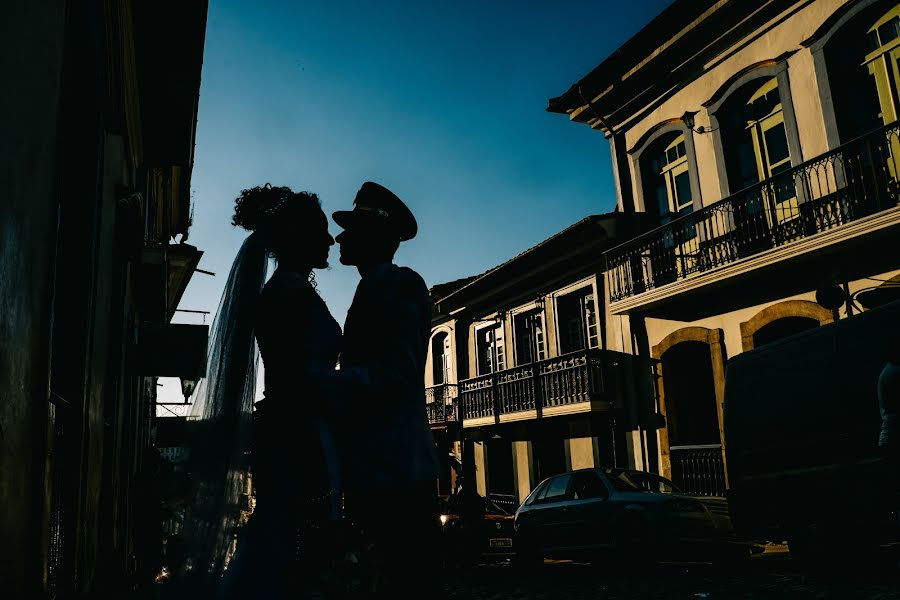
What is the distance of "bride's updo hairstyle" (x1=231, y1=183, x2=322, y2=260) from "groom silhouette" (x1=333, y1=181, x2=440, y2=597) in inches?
16.9

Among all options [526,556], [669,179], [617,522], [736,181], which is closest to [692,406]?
[736,181]

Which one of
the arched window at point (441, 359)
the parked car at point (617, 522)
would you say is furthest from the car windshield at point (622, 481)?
the arched window at point (441, 359)

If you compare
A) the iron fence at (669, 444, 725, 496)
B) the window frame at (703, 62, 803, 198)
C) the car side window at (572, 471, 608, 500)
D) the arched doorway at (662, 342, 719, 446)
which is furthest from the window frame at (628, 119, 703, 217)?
the car side window at (572, 471, 608, 500)

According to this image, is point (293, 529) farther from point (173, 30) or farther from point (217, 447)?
point (173, 30)

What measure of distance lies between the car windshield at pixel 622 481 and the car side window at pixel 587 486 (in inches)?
7.7

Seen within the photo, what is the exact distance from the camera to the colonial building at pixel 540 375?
16.8m

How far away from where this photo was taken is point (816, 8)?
12.7m

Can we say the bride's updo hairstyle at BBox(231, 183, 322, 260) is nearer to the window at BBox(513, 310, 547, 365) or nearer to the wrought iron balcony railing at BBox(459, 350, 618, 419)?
the wrought iron balcony railing at BBox(459, 350, 618, 419)

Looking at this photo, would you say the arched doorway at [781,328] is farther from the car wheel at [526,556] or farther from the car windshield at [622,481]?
the car wheel at [526,556]

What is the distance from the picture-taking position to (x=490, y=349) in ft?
77.8

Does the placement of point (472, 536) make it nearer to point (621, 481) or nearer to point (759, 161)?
point (621, 481)

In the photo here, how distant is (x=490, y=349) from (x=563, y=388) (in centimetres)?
585

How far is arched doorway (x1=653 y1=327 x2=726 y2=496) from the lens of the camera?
1425cm

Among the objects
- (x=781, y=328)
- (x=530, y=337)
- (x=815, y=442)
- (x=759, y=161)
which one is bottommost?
(x=815, y=442)
